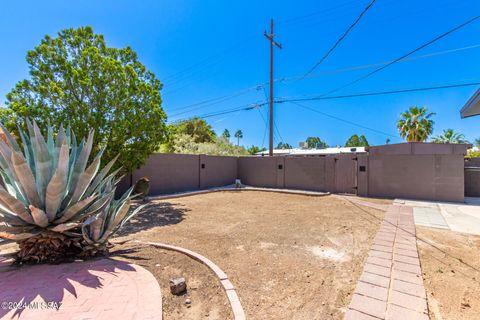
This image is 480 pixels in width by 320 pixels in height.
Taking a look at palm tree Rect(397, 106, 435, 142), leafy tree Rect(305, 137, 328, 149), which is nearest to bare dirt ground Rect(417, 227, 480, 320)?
palm tree Rect(397, 106, 435, 142)

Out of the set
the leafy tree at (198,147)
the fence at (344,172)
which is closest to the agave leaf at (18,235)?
the fence at (344,172)

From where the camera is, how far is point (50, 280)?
8.38 ft

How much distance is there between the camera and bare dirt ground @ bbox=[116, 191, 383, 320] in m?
2.36

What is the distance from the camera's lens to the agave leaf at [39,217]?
2.64m

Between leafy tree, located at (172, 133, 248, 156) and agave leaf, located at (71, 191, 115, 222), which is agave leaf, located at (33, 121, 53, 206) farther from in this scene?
leafy tree, located at (172, 133, 248, 156)

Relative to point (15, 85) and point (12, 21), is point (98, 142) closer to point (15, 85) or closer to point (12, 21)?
point (15, 85)

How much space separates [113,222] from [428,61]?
1329cm

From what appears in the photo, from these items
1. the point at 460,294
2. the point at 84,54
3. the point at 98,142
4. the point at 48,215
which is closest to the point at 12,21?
the point at 84,54

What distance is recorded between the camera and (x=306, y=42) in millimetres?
11875

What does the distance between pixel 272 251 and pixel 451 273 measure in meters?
2.43

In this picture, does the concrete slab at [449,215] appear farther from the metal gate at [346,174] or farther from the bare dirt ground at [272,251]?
the metal gate at [346,174]

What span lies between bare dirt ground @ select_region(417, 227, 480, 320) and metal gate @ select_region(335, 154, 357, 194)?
584 centimetres

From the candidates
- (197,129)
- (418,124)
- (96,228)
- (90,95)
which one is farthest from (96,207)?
(418,124)

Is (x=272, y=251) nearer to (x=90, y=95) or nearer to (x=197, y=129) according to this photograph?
(x=90, y=95)
